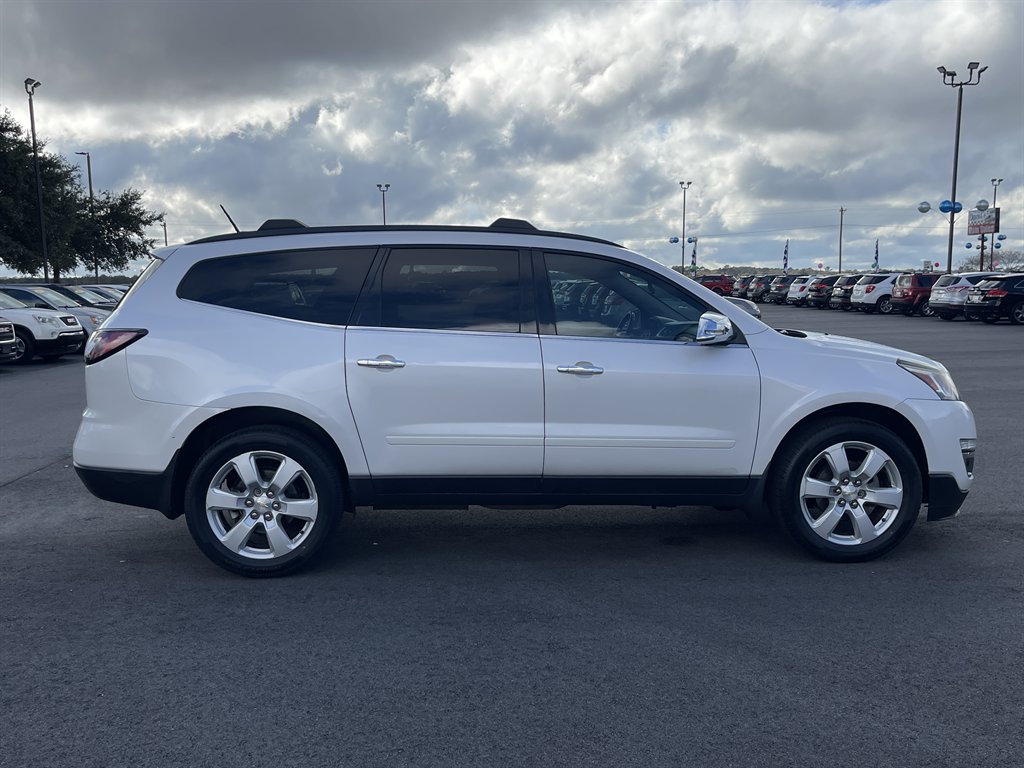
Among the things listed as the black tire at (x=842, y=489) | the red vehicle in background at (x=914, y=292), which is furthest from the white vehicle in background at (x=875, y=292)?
the black tire at (x=842, y=489)

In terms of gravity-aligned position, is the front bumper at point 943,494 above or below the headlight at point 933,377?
below

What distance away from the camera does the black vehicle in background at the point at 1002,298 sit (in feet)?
100

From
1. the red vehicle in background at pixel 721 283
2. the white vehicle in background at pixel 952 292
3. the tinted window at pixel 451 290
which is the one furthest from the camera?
the red vehicle in background at pixel 721 283

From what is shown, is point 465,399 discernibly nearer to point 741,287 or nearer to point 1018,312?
point 1018,312

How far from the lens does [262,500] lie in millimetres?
5039

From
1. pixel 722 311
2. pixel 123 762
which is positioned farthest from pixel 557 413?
pixel 123 762

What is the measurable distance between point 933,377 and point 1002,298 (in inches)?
1122

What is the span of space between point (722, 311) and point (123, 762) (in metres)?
3.65

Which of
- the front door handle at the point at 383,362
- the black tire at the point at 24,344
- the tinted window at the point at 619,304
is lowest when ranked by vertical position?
the black tire at the point at 24,344

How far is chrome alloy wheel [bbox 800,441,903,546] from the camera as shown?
5.20 m

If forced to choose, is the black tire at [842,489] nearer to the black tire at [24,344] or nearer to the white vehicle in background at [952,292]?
the black tire at [24,344]

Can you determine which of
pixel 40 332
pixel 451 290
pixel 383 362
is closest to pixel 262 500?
pixel 383 362

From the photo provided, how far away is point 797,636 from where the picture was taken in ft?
13.8

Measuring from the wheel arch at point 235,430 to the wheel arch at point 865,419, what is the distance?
7.79 feet
